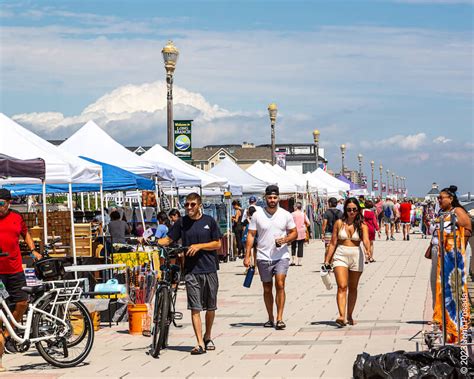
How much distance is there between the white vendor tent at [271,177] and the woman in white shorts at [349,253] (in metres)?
27.4

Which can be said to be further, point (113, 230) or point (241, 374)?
point (113, 230)

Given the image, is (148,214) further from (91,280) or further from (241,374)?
(241,374)

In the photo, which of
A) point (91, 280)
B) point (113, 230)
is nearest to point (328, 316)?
point (91, 280)

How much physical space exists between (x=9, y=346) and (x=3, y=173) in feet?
10.2

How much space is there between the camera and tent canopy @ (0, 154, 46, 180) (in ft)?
44.5

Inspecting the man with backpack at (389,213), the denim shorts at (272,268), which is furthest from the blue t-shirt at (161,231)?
the man with backpack at (389,213)

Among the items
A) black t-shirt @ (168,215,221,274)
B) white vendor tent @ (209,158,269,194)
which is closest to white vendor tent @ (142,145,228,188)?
white vendor tent @ (209,158,269,194)

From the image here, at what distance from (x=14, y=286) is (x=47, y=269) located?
0.74 meters

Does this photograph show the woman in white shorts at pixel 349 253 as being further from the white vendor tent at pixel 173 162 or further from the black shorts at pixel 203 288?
the white vendor tent at pixel 173 162

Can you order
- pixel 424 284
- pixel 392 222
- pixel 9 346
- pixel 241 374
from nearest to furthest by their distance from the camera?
pixel 241 374, pixel 9 346, pixel 424 284, pixel 392 222

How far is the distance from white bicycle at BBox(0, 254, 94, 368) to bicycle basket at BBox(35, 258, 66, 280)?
581 mm

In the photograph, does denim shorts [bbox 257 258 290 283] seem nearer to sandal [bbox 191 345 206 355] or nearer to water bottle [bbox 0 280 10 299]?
sandal [bbox 191 345 206 355]

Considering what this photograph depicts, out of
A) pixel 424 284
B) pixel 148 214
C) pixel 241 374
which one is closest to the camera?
pixel 241 374

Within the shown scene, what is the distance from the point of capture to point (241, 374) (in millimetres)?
9445
